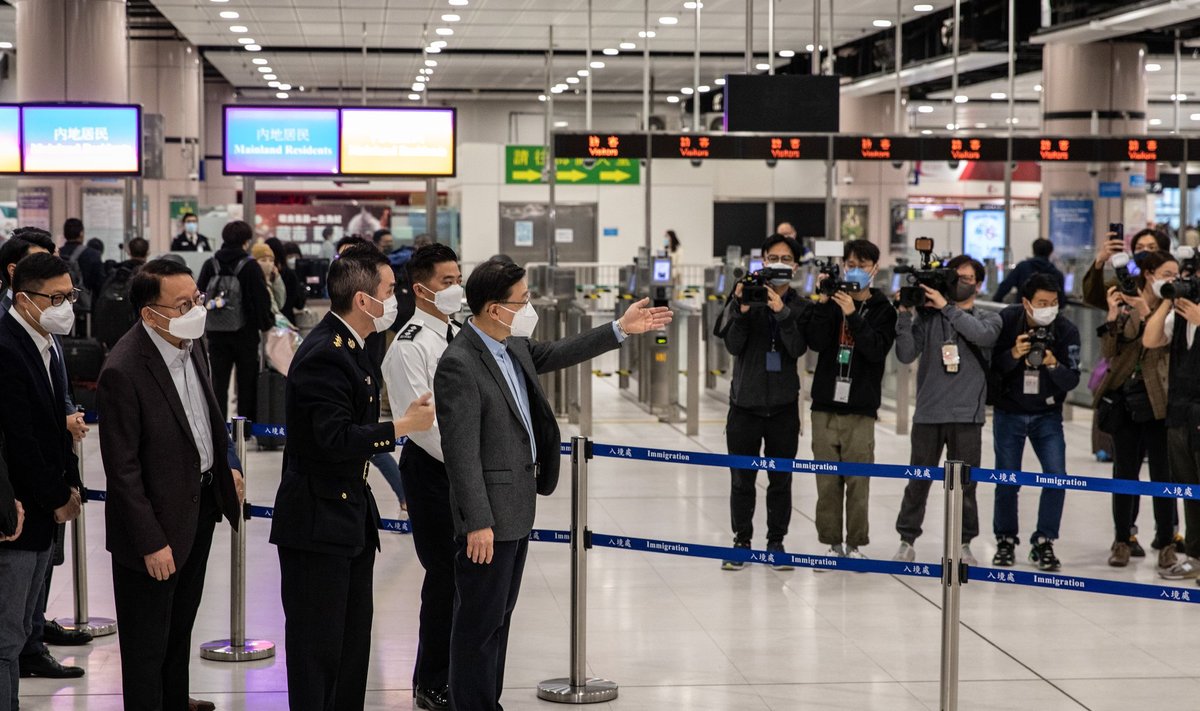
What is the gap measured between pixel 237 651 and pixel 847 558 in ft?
7.48

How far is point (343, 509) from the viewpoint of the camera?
3900 millimetres

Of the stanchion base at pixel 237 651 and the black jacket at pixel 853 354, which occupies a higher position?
the black jacket at pixel 853 354

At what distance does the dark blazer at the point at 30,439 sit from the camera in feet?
13.0

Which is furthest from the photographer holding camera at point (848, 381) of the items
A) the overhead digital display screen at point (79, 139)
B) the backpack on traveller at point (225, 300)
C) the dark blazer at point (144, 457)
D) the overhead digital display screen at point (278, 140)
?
the overhead digital display screen at point (79, 139)

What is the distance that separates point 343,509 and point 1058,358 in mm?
4101

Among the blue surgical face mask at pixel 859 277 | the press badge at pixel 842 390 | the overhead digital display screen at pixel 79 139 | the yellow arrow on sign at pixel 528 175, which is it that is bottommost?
the press badge at pixel 842 390

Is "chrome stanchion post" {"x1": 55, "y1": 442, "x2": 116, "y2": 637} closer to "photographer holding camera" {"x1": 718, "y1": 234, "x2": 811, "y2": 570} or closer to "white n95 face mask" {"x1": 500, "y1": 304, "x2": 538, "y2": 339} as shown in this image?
"white n95 face mask" {"x1": 500, "y1": 304, "x2": 538, "y2": 339}

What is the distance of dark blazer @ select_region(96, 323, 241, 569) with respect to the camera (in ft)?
12.7

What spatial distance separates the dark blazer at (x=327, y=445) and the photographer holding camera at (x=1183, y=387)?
4014 millimetres

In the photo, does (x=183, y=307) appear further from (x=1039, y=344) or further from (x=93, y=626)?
(x=1039, y=344)

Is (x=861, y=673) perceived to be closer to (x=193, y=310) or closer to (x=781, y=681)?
(x=781, y=681)

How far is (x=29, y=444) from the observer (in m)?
3.96

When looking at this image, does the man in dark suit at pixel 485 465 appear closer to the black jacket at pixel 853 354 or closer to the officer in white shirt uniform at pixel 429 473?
the officer in white shirt uniform at pixel 429 473

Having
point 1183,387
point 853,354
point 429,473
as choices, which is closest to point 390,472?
point 853,354
